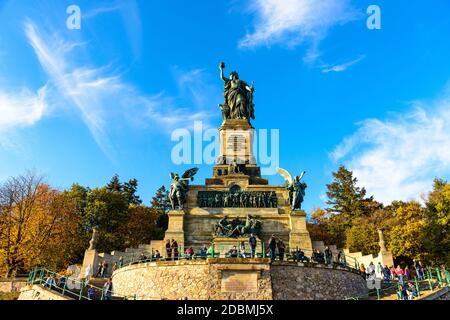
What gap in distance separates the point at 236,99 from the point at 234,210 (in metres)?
14.2

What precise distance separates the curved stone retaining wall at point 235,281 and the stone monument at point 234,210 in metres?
6.11

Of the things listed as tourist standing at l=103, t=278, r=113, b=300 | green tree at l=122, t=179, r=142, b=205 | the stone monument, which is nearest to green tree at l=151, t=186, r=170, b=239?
green tree at l=122, t=179, r=142, b=205

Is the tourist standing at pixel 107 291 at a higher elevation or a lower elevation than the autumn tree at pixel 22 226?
lower

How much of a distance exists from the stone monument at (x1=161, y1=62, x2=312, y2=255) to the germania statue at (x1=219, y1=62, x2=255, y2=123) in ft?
22.9

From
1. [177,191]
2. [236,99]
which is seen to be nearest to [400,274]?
[177,191]

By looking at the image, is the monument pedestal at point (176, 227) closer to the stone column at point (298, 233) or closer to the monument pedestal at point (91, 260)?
the monument pedestal at point (91, 260)

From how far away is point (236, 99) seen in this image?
38719mm

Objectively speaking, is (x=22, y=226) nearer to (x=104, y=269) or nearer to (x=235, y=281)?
(x=104, y=269)

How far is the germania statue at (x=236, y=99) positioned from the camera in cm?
3838

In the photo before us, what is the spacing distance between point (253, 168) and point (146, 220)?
17.7m

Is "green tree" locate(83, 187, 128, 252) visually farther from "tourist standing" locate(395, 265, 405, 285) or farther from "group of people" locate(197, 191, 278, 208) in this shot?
"tourist standing" locate(395, 265, 405, 285)

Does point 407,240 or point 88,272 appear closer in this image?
point 88,272

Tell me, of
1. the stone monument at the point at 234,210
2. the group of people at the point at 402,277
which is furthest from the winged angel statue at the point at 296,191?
the group of people at the point at 402,277
